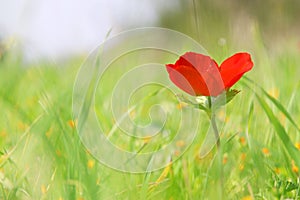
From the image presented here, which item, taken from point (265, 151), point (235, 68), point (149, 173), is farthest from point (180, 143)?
point (235, 68)

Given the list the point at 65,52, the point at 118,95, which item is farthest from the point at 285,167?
the point at 65,52

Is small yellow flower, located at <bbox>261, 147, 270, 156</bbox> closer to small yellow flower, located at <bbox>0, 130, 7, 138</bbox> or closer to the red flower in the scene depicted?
the red flower

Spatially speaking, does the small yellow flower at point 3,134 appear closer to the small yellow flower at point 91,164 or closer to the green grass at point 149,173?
the green grass at point 149,173

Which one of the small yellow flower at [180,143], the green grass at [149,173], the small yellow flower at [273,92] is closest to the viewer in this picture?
the green grass at [149,173]

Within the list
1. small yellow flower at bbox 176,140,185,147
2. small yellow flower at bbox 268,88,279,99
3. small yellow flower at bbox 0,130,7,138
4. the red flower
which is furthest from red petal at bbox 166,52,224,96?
small yellow flower at bbox 268,88,279,99

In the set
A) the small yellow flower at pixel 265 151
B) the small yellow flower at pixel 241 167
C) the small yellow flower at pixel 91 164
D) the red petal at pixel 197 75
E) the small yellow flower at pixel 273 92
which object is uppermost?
the small yellow flower at pixel 273 92

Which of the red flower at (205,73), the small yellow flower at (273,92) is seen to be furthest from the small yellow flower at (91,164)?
the small yellow flower at (273,92)

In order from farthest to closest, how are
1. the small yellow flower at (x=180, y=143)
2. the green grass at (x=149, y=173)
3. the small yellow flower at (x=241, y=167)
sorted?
the small yellow flower at (x=180, y=143)
the small yellow flower at (x=241, y=167)
the green grass at (x=149, y=173)
